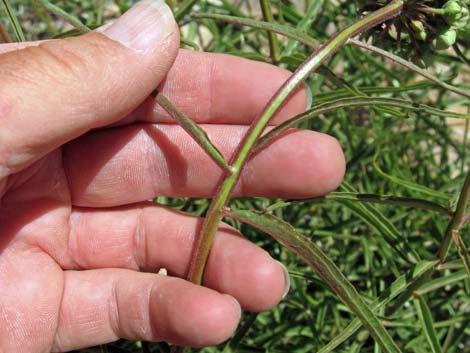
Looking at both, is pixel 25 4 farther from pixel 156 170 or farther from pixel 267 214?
pixel 267 214

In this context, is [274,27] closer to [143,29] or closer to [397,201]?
[143,29]

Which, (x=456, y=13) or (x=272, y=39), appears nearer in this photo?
(x=456, y=13)

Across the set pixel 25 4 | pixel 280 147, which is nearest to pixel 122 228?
pixel 280 147

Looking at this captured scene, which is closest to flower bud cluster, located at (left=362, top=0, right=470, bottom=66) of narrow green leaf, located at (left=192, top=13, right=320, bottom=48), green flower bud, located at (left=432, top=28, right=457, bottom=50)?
green flower bud, located at (left=432, top=28, right=457, bottom=50)

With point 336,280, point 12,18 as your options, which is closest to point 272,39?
point 12,18

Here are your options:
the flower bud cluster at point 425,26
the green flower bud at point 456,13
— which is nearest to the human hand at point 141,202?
the flower bud cluster at point 425,26
